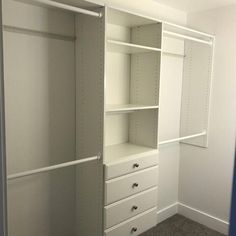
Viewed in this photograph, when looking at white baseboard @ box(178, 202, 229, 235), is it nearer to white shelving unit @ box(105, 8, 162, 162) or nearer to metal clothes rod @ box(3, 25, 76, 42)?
white shelving unit @ box(105, 8, 162, 162)

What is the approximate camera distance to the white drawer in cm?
211

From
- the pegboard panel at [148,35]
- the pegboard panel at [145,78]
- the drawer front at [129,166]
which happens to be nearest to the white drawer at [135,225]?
the drawer front at [129,166]

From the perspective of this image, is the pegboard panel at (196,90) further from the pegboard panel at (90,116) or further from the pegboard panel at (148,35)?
the pegboard panel at (90,116)

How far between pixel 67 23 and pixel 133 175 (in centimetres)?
133

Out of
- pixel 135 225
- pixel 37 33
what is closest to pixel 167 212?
pixel 135 225

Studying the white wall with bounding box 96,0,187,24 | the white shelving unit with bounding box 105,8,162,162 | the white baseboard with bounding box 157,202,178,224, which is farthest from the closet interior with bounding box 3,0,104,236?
the white baseboard with bounding box 157,202,178,224

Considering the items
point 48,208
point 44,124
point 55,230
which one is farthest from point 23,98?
point 55,230

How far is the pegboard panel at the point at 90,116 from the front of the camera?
193cm

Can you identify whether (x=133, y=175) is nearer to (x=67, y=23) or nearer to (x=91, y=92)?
(x=91, y=92)

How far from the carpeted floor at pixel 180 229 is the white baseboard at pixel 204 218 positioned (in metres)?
0.05

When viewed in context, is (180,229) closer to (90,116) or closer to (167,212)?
(167,212)

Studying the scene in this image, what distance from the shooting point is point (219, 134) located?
2.83m

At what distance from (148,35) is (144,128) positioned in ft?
2.78

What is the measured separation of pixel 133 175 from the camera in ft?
7.20
